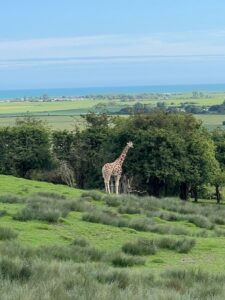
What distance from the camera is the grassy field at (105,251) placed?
30.8 ft

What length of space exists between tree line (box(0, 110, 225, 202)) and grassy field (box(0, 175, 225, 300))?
62.1 ft

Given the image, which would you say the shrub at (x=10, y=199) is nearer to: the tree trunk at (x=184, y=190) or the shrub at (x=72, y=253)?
the shrub at (x=72, y=253)

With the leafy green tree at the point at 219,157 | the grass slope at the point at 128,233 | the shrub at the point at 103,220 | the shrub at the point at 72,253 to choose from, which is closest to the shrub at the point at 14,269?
the shrub at the point at 72,253

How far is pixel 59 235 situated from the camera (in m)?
15.8

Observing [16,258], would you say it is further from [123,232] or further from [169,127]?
[169,127]

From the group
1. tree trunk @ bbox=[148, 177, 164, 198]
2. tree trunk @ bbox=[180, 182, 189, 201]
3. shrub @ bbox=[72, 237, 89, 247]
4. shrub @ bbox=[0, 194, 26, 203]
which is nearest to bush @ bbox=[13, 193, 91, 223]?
shrub @ bbox=[0, 194, 26, 203]

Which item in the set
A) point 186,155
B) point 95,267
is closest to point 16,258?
point 95,267

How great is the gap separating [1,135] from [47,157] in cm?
418

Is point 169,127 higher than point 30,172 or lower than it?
higher

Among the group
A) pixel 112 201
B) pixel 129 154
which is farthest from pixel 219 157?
pixel 112 201

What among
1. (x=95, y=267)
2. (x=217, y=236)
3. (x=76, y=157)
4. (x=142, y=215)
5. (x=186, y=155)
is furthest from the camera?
(x=76, y=157)

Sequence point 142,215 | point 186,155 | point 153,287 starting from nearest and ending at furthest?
point 153,287 < point 142,215 < point 186,155

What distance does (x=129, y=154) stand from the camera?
4575 centimetres

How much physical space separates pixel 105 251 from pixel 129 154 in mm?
32055
